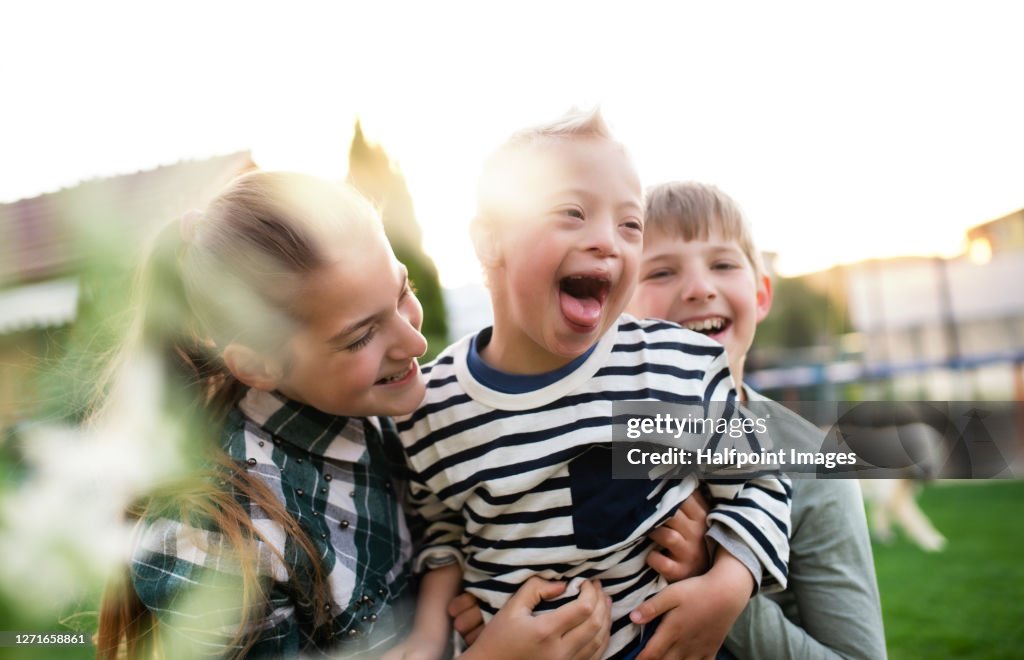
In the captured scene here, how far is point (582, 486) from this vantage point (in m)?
0.87

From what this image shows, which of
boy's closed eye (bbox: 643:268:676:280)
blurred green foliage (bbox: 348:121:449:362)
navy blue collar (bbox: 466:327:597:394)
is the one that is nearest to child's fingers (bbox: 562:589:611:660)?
navy blue collar (bbox: 466:327:597:394)

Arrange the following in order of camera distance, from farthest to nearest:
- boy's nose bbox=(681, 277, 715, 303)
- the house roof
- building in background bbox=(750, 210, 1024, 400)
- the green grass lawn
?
1. building in background bbox=(750, 210, 1024, 400)
2. the green grass lawn
3. the house roof
4. boy's nose bbox=(681, 277, 715, 303)

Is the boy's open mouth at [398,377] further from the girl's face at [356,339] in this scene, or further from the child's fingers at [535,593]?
the child's fingers at [535,593]

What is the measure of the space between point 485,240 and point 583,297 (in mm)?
142

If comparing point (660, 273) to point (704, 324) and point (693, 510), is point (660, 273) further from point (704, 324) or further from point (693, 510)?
point (693, 510)

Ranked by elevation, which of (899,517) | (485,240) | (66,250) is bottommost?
(899,517)

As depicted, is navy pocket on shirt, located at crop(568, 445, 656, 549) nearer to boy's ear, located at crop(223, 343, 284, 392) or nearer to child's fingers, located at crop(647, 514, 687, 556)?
child's fingers, located at crop(647, 514, 687, 556)

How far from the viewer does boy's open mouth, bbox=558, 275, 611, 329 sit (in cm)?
85

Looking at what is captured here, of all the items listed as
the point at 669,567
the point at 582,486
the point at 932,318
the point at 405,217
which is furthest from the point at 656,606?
the point at 932,318

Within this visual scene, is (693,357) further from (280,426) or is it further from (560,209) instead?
(280,426)

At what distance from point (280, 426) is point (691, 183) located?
69 centimetres

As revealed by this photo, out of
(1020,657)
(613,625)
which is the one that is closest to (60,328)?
(613,625)

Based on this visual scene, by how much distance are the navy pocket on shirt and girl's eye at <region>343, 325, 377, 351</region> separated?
28cm

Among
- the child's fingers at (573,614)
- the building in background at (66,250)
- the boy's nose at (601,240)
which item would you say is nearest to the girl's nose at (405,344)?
the boy's nose at (601,240)
